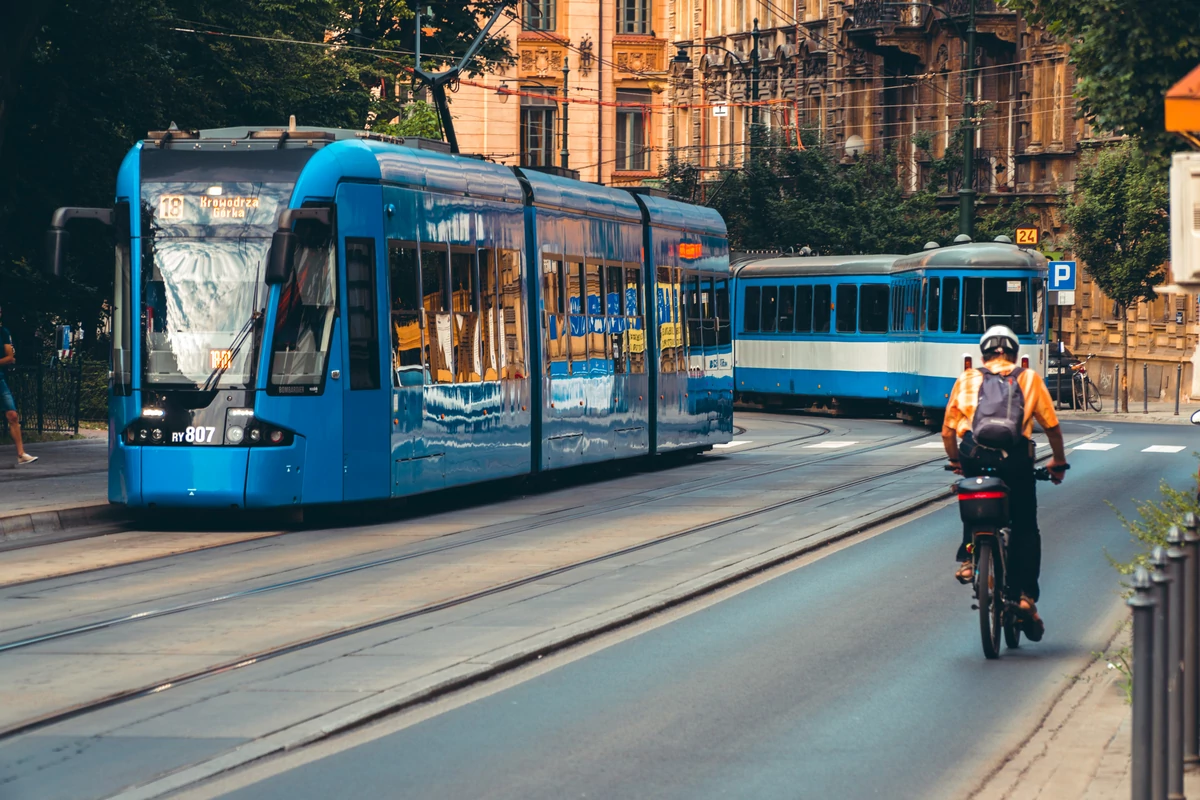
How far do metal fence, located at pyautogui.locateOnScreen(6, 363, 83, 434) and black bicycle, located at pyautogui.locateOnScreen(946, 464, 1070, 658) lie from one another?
62.8 ft

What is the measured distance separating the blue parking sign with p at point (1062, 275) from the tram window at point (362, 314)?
943 inches

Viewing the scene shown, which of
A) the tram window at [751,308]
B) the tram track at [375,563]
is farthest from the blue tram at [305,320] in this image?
the tram window at [751,308]

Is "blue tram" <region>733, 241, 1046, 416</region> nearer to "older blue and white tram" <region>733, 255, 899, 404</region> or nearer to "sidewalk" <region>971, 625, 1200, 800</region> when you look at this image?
"older blue and white tram" <region>733, 255, 899, 404</region>

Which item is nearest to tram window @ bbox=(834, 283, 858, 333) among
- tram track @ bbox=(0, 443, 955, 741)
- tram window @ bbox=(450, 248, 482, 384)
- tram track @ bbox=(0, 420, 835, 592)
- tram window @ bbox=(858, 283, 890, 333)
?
tram window @ bbox=(858, 283, 890, 333)

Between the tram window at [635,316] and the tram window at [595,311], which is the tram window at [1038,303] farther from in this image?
the tram window at [595,311]

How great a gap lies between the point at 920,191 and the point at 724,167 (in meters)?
5.41

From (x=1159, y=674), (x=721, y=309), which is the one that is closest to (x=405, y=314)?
(x=721, y=309)

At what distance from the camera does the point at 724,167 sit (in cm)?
5519

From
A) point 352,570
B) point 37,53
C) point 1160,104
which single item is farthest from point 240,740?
point 37,53

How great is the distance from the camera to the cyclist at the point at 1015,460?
10.1 m

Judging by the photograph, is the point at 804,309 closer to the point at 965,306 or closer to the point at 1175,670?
the point at 965,306

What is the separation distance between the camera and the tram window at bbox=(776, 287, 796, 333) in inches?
1661

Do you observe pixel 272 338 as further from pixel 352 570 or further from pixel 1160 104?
pixel 1160 104

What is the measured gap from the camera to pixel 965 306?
115 ft
